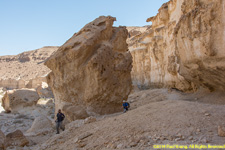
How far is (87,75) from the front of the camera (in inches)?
309

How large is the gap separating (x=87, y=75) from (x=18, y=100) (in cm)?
699

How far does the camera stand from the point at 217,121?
3.84 meters

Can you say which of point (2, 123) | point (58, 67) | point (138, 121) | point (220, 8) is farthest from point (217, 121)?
point (2, 123)

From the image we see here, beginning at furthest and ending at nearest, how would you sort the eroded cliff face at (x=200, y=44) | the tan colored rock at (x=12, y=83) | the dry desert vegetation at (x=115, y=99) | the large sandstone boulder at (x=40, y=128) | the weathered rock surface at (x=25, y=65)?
the weathered rock surface at (x=25, y=65) < the tan colored rock at (x=12, y=83) < the large sandstone boulder at (x=40, y=128) < the eroded cliff face at (x=200, y=44) < the dry desert vegetation at (x=115, y=99)

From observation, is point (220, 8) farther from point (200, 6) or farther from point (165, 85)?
point (165, 85)

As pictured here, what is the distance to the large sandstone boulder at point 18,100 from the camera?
38.8 feet

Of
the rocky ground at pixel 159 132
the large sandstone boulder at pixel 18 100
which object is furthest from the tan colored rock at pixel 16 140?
the large sandstone boulder at pixel 18 100

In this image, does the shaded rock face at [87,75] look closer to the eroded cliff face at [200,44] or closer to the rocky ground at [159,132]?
the rocky ground at [159,132]

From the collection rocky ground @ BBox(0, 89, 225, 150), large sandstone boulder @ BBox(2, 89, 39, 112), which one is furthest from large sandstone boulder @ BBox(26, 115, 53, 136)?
large sandstone boulder @ BBox(2, 89, 39, 112)

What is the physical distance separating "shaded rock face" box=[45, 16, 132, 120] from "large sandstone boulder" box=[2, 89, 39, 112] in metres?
4.85

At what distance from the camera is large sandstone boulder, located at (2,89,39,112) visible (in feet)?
38.8

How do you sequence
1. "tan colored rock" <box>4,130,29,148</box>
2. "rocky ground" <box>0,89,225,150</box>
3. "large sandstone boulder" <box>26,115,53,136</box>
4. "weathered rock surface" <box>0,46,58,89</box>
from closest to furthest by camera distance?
"rocky ground" <box>0,89,225,150</box> → "tan colored rock" <box>4,130,29,148</box> → "large sandstone boulder" <box>26,115,53,136</box> → "weathered rock surface" <box>0,46,58,89</box>

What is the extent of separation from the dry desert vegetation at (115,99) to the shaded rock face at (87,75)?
4 centimetres

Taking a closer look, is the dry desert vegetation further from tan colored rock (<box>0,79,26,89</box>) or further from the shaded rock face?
tan colored rock (<box>0,79,26,89</box>)
